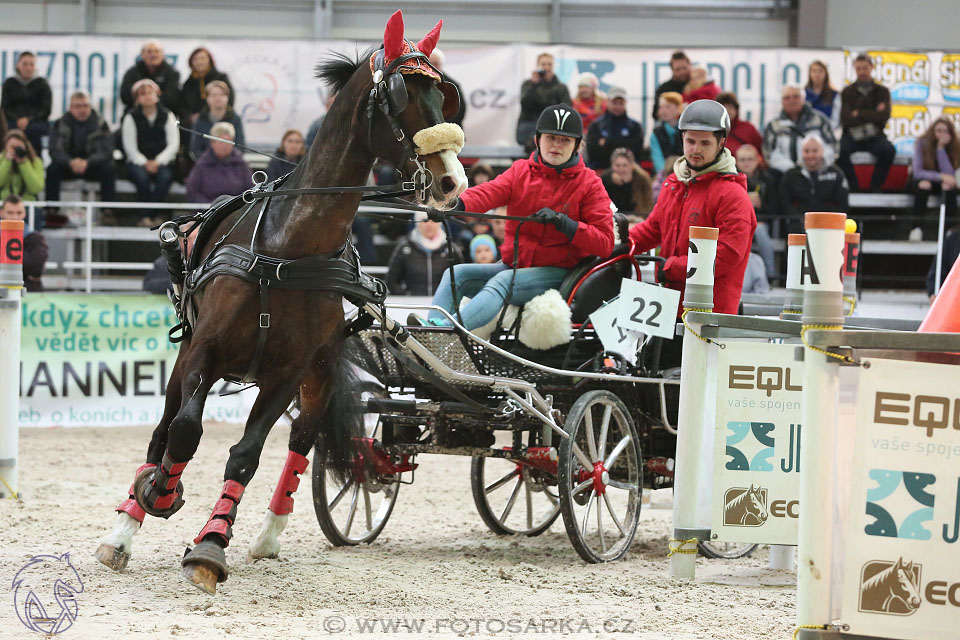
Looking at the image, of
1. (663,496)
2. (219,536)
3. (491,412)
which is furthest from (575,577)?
(663,496)

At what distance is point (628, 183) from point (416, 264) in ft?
7.06

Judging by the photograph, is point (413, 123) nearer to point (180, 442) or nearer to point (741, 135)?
point (180, 442)

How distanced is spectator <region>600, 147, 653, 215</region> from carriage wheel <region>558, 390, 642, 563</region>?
5438 millimetres

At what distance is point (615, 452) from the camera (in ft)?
17.3

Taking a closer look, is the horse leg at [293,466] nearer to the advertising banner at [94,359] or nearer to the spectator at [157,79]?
the advertising banner at [94,359]

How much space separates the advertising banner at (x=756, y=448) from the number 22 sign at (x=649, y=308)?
1.50ft

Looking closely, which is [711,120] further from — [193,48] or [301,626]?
[193,48]

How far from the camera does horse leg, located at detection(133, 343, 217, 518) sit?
4.22m

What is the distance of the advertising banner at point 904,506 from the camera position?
2730 millimetres

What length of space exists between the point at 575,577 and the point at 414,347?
3.75 feet

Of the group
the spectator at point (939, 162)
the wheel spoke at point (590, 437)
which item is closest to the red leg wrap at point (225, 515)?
the wheel spoke at point (590, 437)

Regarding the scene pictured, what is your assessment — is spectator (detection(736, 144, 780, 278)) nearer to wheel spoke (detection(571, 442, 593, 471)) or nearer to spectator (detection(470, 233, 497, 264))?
spectator (detection(470, 233, 497, 264))

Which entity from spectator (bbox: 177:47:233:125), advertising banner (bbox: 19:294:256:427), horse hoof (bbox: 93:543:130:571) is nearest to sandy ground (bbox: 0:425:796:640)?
horse hoof (bbox: 93:543:130:571)

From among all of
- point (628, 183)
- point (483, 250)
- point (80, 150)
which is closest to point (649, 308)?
point (483, 250)
